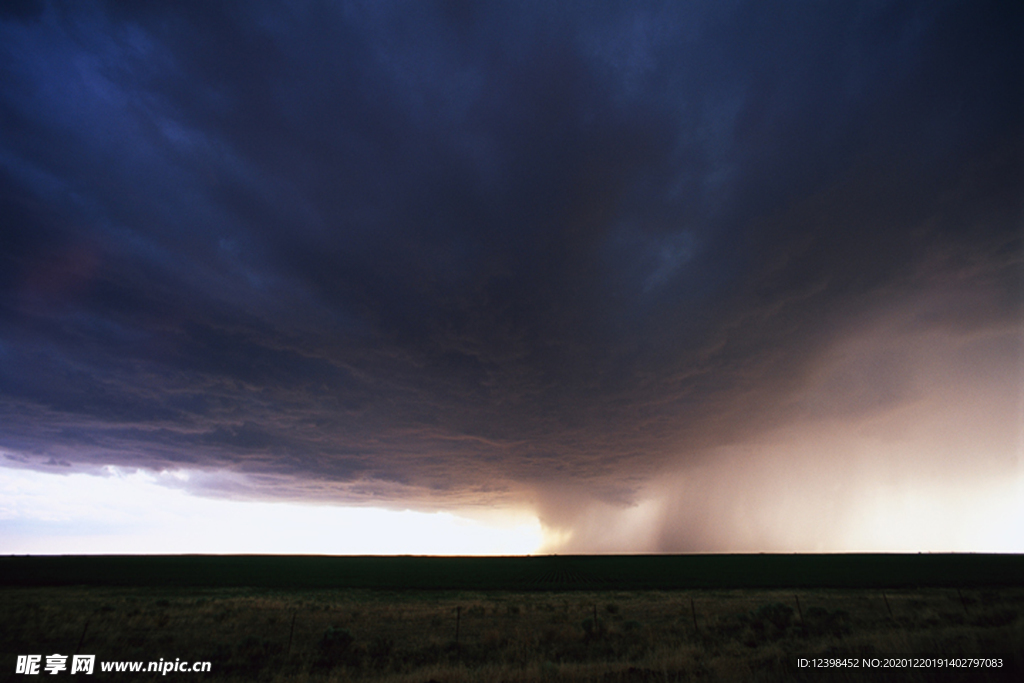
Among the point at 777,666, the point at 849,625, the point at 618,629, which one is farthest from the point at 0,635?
the point at 849,625

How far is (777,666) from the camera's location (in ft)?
51.9

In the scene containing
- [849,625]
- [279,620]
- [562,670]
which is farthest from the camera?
[279,620]

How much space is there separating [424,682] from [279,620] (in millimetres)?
20757

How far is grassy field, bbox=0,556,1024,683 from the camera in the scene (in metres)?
16.4

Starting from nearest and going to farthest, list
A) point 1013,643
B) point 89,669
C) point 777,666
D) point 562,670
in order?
point 1013,643 < point 777,666 < point 562,670 < point 89,669

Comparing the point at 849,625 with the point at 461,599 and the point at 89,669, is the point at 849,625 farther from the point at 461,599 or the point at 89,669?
the point at 89,669

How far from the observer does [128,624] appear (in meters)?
Answer: 27.3

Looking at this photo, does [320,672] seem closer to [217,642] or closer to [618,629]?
[217,642]

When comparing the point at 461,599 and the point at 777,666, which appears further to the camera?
the point at 461,599

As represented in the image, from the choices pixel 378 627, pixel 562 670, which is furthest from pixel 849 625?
pixel 378 627

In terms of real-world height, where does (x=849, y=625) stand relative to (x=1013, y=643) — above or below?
below

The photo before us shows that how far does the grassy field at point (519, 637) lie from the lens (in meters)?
16.4

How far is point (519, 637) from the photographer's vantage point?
24562 millimetres

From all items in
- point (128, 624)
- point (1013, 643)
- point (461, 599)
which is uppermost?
point (1013, 643)
